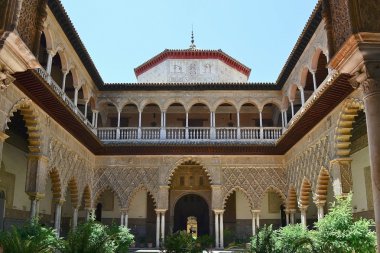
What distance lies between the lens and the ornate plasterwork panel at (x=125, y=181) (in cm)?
1774

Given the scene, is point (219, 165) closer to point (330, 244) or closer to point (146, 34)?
point (146, 34)

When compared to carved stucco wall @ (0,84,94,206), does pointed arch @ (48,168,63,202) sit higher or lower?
lower

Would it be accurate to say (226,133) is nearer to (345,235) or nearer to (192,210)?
(192,210)

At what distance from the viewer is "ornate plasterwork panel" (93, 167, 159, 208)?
1774 cm

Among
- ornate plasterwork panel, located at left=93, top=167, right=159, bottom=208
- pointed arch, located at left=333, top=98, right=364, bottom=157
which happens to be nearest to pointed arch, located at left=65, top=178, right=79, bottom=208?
ornate plasterwork panel, located at left=93, top=167, right=159, bottom=208

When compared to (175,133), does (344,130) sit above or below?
below

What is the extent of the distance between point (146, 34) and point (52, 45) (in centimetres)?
703

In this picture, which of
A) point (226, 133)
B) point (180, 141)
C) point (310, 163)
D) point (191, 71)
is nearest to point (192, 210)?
point (180, 141)

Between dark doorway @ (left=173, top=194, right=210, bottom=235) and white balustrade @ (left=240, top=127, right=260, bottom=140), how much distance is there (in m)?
4.64

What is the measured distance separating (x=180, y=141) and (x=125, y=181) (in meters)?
2.97

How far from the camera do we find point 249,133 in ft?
59.3

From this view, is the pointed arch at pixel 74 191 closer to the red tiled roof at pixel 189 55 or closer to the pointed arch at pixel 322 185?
the pointed arch at pixel 322 185

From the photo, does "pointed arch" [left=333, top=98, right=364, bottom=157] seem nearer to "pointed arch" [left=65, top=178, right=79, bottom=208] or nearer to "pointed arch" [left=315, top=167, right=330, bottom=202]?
"pointed arch" [left=315, top=167, right=330, bottom=202]

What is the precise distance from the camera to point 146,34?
62.2ft
